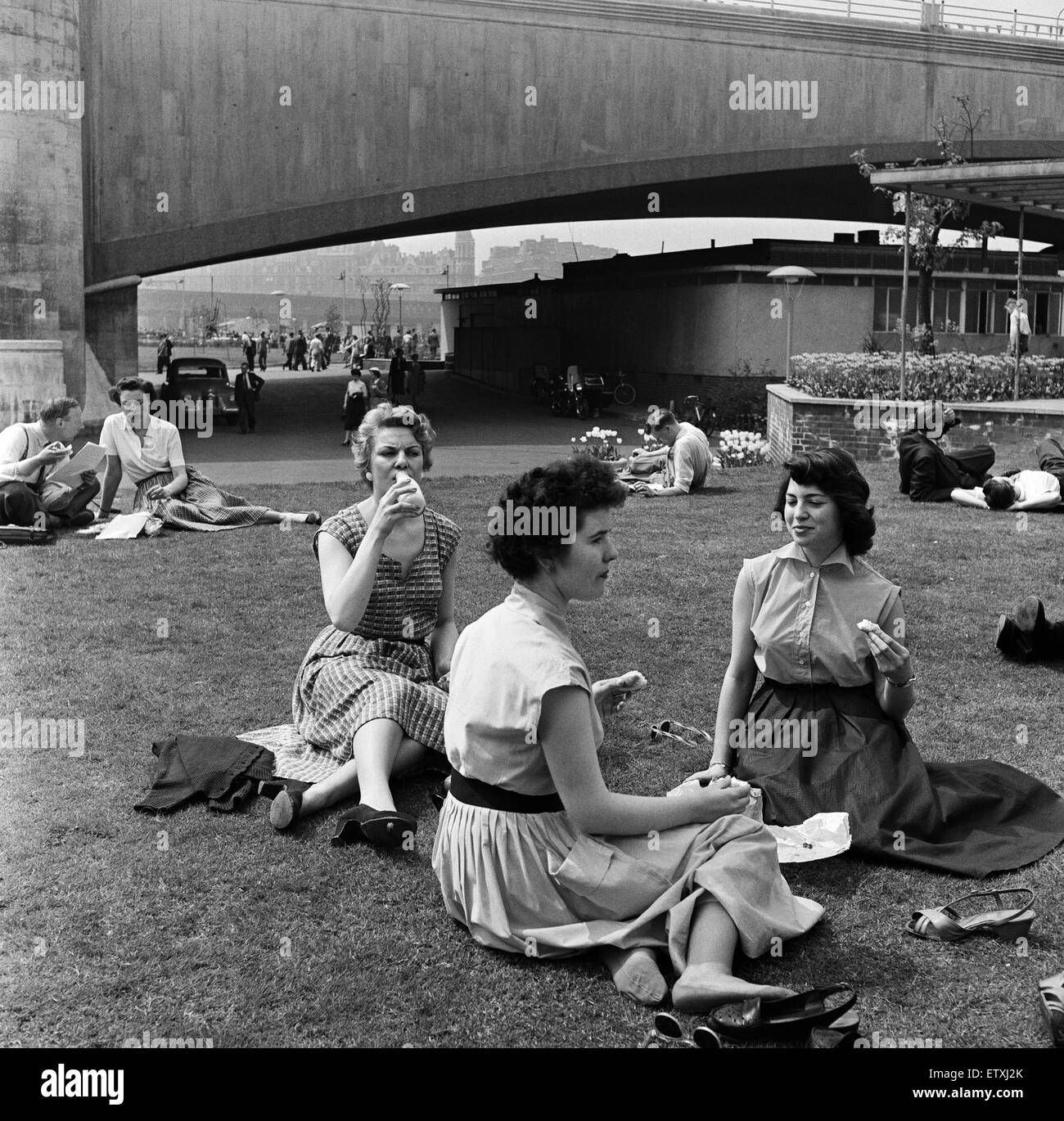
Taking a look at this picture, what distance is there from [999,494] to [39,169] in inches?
781

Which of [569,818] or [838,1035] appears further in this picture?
[569,818]

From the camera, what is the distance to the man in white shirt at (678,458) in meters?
14.7

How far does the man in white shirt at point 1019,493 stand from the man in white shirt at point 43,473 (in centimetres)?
826

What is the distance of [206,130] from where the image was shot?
2842cm

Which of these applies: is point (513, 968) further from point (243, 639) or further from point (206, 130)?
point (206, 130)

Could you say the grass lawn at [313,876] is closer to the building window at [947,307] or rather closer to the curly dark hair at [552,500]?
the curly dark hair at [552,500]

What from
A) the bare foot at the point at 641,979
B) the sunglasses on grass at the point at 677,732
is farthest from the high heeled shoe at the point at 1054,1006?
the sunglasses on grass at the point at 677,732

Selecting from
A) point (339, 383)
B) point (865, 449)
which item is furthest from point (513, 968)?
point (339, 383)

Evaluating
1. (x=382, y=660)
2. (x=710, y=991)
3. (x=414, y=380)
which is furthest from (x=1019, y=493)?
(x=414, y=380)

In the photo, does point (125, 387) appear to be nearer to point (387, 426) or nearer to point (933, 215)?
point (387, 426)

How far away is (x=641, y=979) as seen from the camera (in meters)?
3.91
